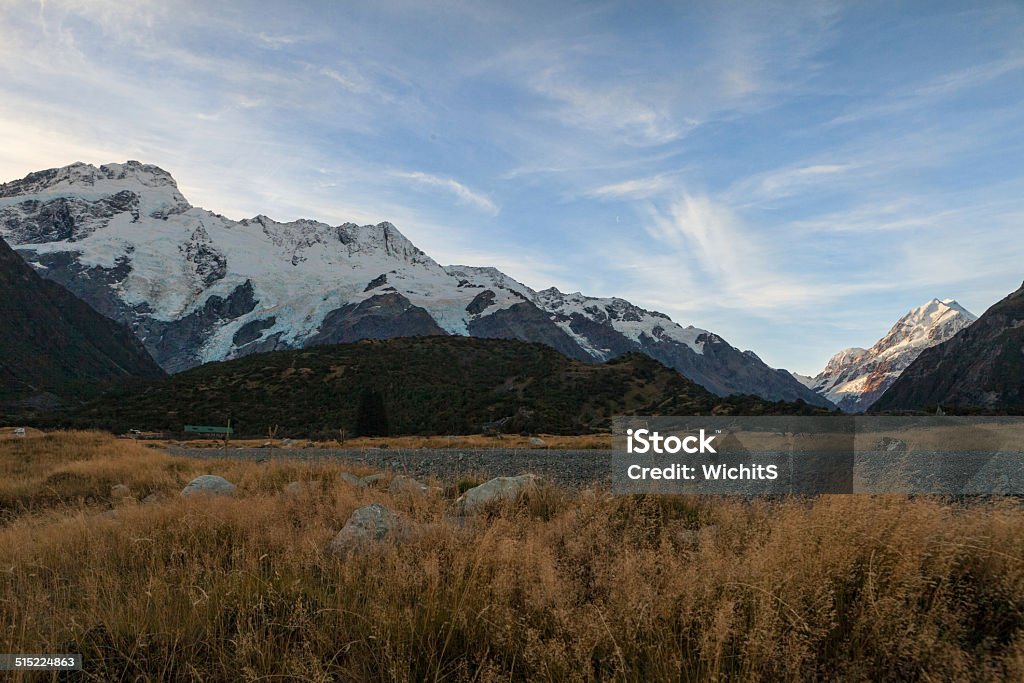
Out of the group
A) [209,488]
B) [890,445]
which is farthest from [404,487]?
[890,445]

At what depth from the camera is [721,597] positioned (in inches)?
177

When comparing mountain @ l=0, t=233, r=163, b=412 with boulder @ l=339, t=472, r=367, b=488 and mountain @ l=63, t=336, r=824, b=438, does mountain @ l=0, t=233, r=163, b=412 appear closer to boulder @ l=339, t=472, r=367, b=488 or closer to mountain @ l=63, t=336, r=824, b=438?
mountain @ l=63, t=336, r=824, b=438

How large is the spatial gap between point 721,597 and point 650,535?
9.15 ft

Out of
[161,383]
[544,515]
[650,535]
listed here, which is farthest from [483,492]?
[161,383]

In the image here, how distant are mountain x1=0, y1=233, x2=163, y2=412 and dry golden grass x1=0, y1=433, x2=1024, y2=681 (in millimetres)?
136254

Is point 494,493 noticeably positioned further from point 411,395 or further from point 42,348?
point 42,348

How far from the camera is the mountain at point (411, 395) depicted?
61.9 metres

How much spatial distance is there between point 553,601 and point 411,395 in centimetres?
7437

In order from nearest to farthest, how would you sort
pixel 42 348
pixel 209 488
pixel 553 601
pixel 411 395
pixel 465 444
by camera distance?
pixel 553 601 < pixel 209 488 < pixel 465 444 < pixel 411 395 < pixel 42 348

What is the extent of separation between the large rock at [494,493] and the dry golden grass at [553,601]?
1.53 m

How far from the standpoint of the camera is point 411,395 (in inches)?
3054

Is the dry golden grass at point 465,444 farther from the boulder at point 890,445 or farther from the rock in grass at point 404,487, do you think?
the rock in grass at point 404,487

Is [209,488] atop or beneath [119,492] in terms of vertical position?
atop

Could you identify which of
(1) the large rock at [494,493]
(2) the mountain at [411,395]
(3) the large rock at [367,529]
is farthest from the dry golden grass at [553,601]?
(2) the mountain at [411,395]
